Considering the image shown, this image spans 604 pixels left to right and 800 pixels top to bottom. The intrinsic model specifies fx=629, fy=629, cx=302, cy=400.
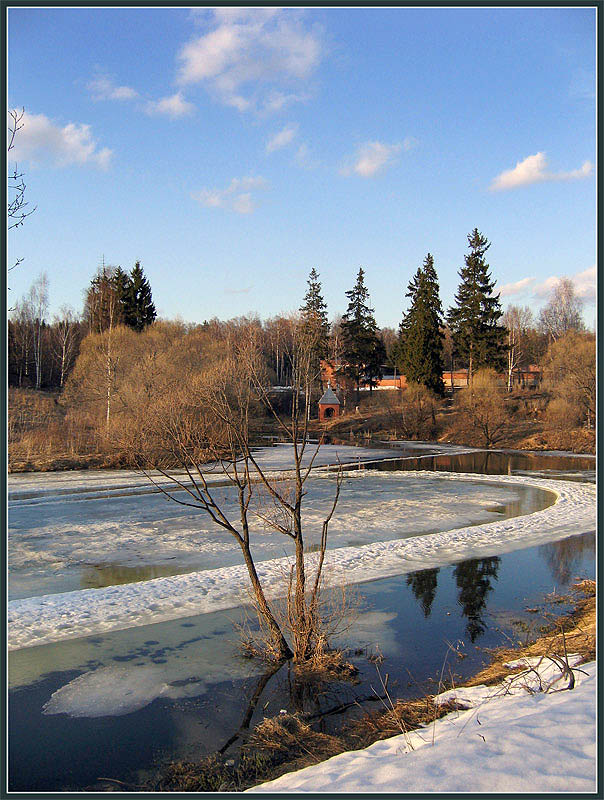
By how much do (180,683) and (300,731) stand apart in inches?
64.4

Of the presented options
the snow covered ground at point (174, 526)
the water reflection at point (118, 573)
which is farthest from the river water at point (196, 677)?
the snow covered ground at point (174, 526)

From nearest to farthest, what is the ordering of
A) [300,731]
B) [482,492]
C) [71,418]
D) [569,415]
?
[300,731], [482,492], [71,418], [569,415]

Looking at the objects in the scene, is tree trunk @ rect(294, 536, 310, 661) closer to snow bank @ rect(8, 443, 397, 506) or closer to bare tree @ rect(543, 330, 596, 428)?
snow bank @ rect(8, 443, 397, 506)

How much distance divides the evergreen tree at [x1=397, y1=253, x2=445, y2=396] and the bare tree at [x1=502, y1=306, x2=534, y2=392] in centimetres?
550

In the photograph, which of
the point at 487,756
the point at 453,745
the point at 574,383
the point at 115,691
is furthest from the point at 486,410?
the point at 487,756

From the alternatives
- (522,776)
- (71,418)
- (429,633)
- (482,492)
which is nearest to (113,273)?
(71,418)

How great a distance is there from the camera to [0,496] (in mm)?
3945

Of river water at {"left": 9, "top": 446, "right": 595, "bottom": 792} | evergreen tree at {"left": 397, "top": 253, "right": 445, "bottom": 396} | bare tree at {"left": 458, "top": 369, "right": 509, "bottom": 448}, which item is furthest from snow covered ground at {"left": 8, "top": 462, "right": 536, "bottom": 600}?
evergreen tree at {"left": 397, "top": 253, "right": 445, "bottom": 396}

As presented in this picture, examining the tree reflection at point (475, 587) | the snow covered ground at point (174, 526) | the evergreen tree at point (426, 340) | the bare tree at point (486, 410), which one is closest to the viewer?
the tree reflection at point (475, 587)

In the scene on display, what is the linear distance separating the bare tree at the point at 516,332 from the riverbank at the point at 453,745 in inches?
1704

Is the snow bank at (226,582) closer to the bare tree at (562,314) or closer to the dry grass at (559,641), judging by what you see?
the dry grass at (559,641)

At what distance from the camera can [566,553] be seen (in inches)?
Result: 492

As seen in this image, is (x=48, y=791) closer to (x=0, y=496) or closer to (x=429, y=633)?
(x=0, y=496)

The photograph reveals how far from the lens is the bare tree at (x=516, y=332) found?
52.9m
